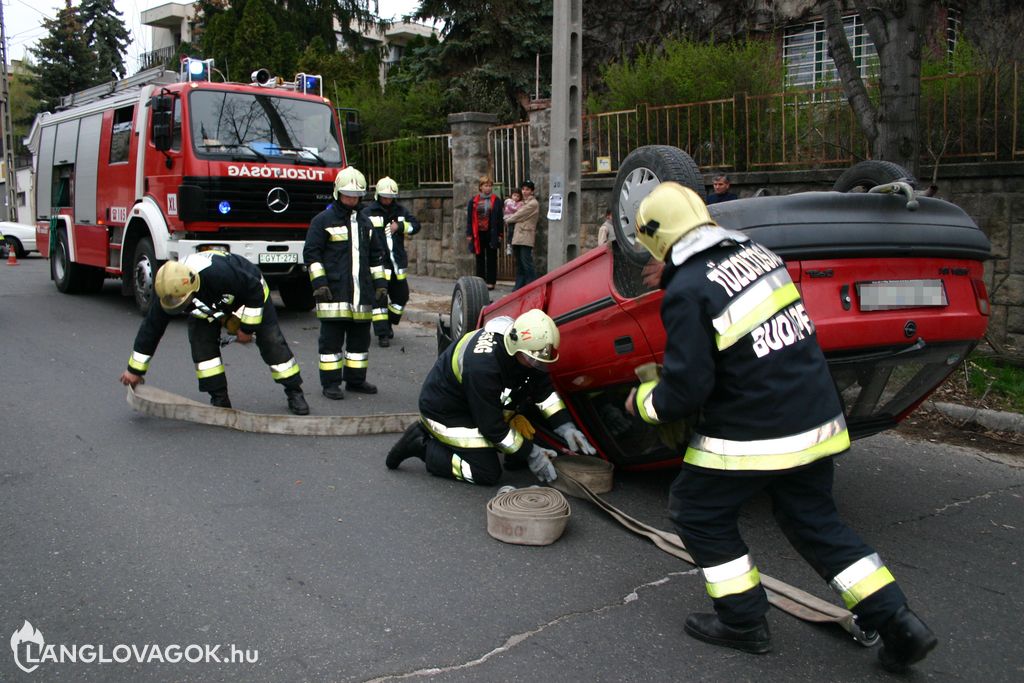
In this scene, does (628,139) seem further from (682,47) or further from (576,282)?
(576,282)

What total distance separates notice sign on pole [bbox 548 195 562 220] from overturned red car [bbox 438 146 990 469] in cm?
501

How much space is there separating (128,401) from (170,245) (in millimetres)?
4101

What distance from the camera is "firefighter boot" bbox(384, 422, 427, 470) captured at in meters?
4.96

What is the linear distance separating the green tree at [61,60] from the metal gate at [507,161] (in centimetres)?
3708

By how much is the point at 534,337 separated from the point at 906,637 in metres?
2.10

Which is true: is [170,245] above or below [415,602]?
above

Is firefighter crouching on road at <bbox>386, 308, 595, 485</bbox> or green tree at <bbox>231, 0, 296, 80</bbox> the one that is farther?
green tree at <bbox>231, 0, 296, 80</bbox>

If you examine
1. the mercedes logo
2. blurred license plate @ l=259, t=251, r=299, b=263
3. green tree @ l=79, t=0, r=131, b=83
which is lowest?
blurred license plate @ l=259, t=251, r=299, b=263

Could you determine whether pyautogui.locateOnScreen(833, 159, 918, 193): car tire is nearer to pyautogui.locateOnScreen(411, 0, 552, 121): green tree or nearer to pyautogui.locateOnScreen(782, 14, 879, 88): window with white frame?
pyautogui.locateOnScreen(782, 14, 879, 88): window with white frame

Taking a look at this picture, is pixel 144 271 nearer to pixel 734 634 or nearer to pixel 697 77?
pixel 697 77

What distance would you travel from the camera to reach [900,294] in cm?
371

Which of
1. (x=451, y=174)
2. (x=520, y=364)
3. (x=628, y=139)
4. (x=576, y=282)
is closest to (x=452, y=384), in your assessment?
(x=520, y=364)

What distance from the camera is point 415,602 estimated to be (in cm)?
342

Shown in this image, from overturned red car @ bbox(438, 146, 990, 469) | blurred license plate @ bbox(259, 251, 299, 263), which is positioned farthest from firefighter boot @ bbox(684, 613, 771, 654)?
blurred license plate @ bbox(259, 251, 299, 263)
